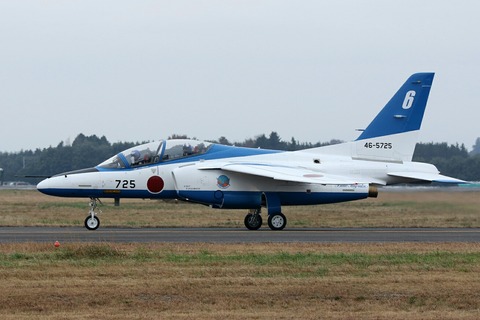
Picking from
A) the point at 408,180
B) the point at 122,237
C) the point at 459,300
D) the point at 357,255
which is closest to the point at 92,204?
the point at 122,237

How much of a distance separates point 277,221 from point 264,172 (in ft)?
5.03

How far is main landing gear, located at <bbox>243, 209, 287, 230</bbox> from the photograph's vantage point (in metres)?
27.6

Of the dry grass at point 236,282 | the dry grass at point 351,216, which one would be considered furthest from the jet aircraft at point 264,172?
the dry grass at point 236,282

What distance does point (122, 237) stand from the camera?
23234mm

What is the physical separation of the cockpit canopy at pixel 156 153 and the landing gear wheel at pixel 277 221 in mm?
2937

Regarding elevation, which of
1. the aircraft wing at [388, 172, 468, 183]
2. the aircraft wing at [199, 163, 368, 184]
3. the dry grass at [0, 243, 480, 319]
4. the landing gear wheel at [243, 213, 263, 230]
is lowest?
the dry grass at [0, 243, 480, 319]

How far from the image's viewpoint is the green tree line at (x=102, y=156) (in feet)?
169

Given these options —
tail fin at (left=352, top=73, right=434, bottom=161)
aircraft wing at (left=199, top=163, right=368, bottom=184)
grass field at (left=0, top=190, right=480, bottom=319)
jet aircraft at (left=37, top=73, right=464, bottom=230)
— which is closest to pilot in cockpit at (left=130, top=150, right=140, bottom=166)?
jet aircraft at (left=37, top=73, right=464, bottom=230)

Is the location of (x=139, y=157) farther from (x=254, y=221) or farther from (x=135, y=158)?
(x=254, y=221)

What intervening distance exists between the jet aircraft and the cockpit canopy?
0.03 metres

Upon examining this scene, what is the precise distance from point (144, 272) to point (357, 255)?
4779mm

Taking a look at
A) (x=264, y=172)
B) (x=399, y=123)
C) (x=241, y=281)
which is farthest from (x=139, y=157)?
(x=241, y=281)

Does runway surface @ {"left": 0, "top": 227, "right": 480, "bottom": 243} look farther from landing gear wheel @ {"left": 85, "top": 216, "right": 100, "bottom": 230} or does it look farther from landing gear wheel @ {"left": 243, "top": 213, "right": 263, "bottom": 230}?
landing gear wheel @ {"left": 243, "top": 213, "right": 263, "bottom": 230}

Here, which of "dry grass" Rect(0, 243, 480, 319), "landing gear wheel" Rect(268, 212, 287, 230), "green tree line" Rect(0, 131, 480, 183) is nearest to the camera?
"dry grass" Rect(0, 243, 480, 319)
